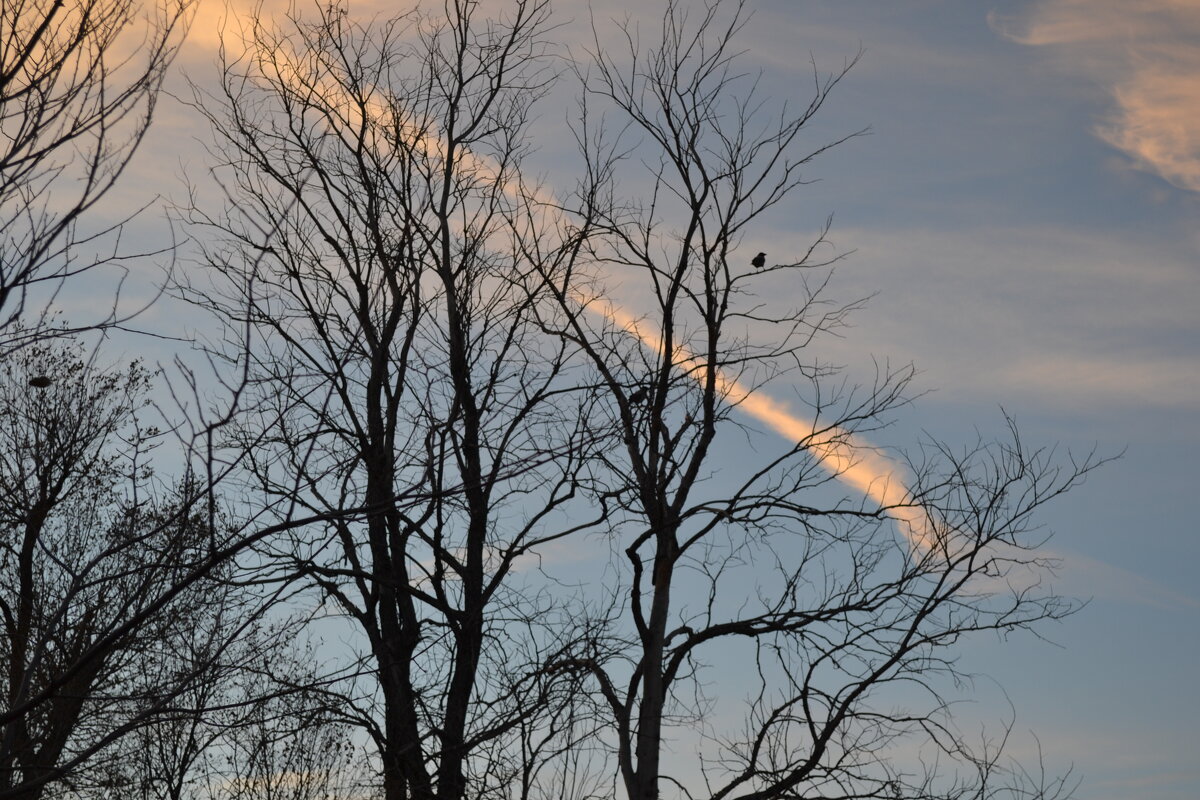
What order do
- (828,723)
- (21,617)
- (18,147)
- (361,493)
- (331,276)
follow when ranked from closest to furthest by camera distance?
(18,147) < (361,493) < (828,723) < (331,276) < (21,617)

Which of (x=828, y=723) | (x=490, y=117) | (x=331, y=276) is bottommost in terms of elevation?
(x=828, y=723)

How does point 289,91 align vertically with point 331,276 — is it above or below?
above

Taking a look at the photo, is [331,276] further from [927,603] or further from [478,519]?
[927,603]

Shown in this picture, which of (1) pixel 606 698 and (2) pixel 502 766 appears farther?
(1) pixel 606 698

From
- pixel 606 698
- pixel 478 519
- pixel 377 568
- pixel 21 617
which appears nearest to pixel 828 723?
pixel 606 698

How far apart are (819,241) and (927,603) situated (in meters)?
3.55

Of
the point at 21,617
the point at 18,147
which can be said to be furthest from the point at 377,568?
the point at 21,617

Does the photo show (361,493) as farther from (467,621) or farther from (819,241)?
(819,241)

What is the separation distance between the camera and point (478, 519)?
1019cm

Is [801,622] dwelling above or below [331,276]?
below

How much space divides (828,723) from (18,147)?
8023 mm

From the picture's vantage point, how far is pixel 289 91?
1107 centimetres

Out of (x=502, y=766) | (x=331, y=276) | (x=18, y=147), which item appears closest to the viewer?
(x=18, y=147)

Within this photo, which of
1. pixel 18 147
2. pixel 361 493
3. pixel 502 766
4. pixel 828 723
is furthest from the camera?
pixel 828 723
